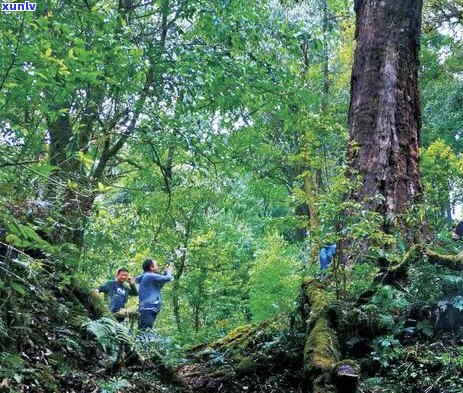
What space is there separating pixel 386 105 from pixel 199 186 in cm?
574

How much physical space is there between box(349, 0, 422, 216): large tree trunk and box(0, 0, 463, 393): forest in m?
0.02

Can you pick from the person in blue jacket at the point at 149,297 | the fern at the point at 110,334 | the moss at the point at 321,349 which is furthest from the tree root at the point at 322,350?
the person in blue jacket at the point at 149,297

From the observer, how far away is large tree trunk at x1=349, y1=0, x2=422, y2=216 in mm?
6551

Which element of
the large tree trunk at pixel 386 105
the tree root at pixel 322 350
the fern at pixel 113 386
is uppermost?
the large tree trunk at pixel 386 105

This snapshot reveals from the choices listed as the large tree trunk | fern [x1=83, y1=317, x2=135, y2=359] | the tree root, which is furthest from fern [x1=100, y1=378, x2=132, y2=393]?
the large tree trunk

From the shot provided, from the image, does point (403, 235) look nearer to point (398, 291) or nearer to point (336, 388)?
point (398, 291)

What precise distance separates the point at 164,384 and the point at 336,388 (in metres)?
2.07

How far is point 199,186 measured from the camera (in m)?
11.9

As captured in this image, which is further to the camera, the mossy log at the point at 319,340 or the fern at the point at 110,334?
the fern at the point at 110,334

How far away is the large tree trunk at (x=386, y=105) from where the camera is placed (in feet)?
21.5

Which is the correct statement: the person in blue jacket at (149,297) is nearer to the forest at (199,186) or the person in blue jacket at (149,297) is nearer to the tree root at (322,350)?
the forest at (199,186)

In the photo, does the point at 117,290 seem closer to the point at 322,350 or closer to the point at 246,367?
the point at 246,367

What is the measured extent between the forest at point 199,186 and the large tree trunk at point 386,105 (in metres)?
0.02

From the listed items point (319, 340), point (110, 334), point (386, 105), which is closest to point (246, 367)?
point (319, 340)
